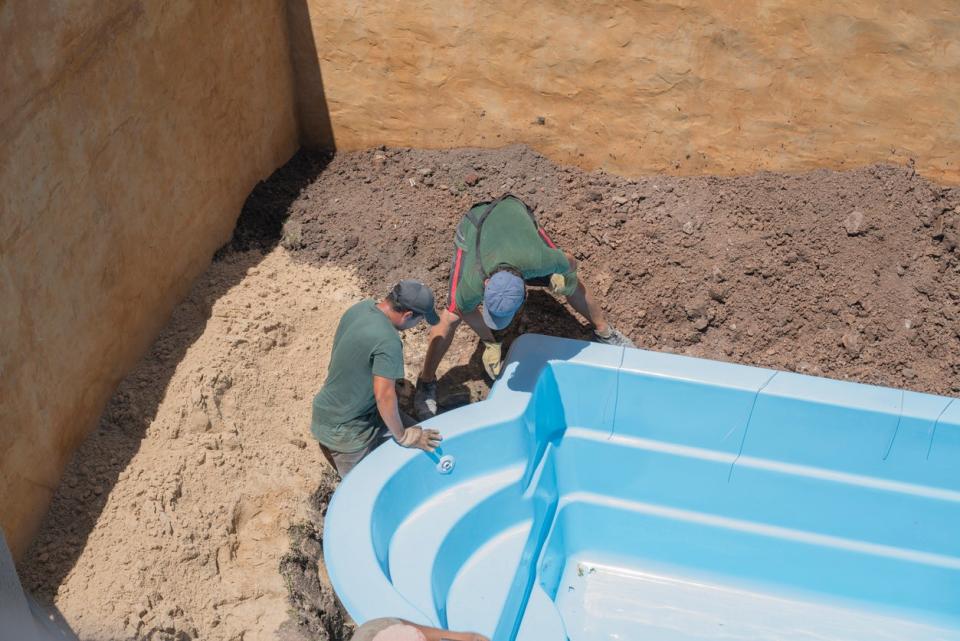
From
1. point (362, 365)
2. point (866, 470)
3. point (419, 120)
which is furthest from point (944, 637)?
point (419, 120)

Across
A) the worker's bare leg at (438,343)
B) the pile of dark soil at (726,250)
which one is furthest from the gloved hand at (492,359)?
the pile of dark soil at (726,250)

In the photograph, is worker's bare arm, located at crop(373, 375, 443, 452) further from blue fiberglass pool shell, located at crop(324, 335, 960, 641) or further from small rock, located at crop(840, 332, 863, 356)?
small rock, located at crop(840, 332, 863, 356)

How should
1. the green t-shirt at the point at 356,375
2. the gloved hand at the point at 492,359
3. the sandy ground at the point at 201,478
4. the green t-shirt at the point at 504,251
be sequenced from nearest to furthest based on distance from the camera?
the sandy ground at the point at 201,478 → the green t-shirt at the point at 356,375 → the green t-shirt at the point at 504,251 → the gloved hand at the point at 492,359

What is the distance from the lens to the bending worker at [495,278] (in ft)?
→ 13.6

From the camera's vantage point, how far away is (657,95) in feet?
17.5

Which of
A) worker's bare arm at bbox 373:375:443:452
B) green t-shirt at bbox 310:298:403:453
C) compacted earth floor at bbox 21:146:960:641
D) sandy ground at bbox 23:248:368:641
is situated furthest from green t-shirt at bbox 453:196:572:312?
sandy ground at bbox 23:248:368:641

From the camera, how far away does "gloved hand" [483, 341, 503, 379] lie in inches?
187

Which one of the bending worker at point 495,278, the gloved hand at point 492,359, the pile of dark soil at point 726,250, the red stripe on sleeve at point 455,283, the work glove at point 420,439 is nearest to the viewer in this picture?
the work glove at point 420,439

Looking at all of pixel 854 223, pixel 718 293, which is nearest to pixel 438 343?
pixel 718 293

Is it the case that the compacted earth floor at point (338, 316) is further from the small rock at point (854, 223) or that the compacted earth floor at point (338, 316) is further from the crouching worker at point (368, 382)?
the crouching worker at point (368, 382)

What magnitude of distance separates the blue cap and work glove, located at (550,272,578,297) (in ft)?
1.34

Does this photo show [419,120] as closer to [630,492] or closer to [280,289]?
[280,289]

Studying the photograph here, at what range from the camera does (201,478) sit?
13.4 feet

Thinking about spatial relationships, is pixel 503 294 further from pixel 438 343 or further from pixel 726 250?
pixel 726 250
